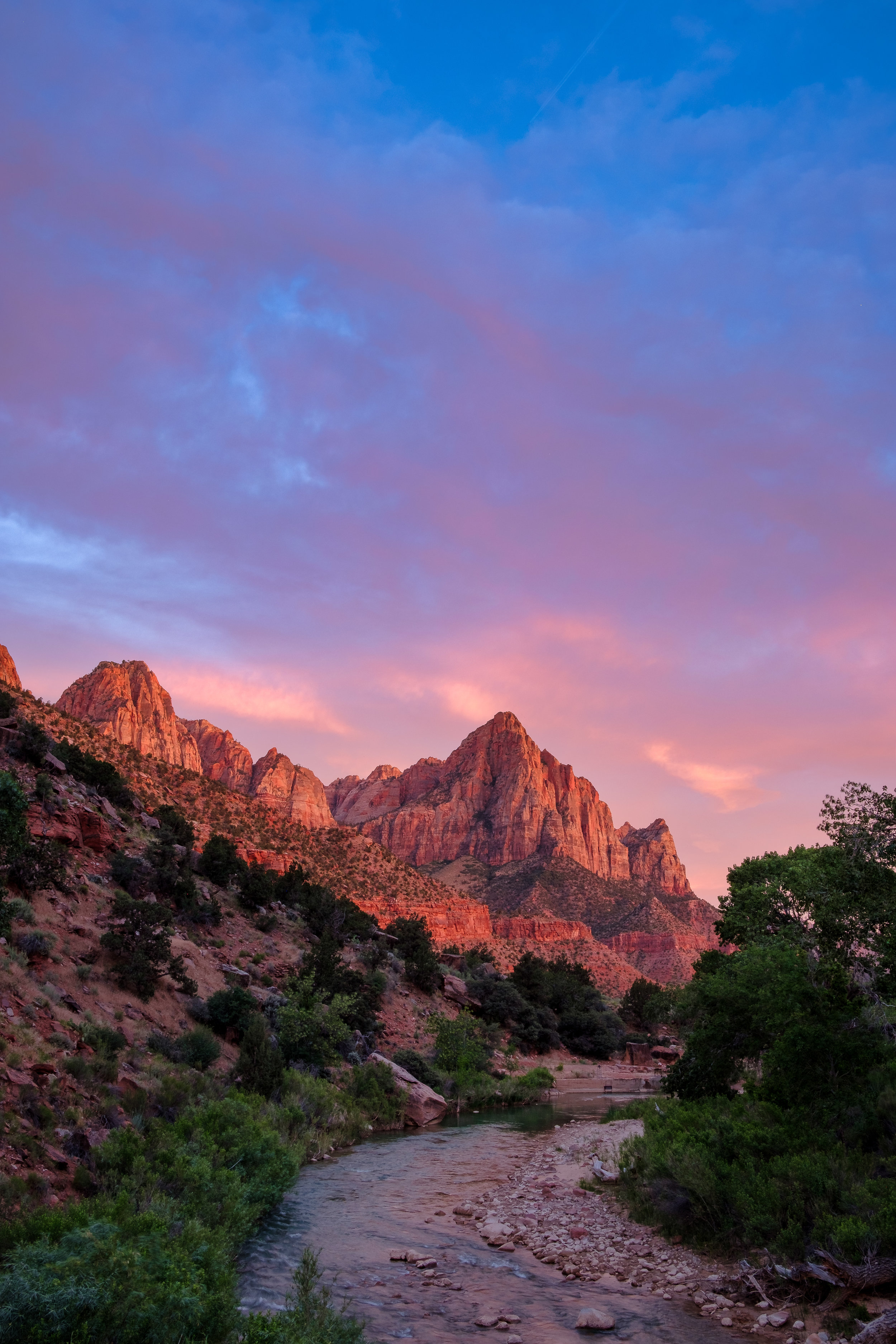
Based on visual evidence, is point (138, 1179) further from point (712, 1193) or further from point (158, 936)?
point (158, 936)

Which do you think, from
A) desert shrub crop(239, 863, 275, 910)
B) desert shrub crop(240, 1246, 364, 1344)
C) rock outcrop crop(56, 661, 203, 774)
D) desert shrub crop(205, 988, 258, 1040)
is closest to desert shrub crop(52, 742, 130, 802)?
desert shrub crop(239, 863, 275, 910)

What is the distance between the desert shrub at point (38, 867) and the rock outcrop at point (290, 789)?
138919 mm

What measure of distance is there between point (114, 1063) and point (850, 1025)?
55.8 feet

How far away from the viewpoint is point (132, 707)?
143500 millimetres

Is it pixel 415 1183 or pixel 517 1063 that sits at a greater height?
pixel 415 1183

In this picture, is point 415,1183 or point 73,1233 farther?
point 415,1183

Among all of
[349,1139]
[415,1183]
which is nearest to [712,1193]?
[415,1183]

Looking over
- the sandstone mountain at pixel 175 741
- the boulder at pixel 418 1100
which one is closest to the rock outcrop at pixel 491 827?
the sandstone mountain at pixel 175 741

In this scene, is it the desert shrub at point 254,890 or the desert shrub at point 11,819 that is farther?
the desert shrub at point 254,890

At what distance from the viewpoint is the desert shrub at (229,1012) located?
26359 mm

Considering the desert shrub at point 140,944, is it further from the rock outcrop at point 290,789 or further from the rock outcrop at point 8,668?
the rock outcrop at point 290,789

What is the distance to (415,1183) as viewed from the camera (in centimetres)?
2003

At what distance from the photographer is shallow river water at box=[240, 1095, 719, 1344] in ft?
33.9

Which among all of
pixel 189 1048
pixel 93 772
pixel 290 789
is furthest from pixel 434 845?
pixel 189 1048
